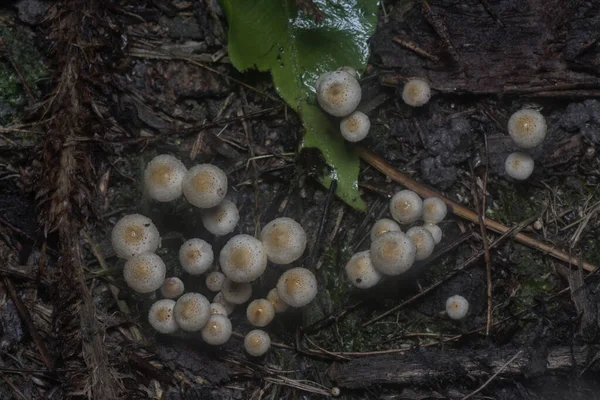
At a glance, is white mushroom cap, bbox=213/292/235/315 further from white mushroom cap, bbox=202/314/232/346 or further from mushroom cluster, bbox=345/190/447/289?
mushroom cluster, bbox=345/190/447/289

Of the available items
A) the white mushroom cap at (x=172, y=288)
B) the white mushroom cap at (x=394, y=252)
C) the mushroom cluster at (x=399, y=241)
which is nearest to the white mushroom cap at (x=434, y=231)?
the mushroom cluster at (x=399, y=241)

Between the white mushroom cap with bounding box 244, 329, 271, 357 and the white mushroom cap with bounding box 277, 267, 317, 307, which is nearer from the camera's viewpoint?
the white mushroom cap with bounding box 277, 267, 317, 307

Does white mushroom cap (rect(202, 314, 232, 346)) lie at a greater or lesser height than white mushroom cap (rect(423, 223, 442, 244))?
lesser

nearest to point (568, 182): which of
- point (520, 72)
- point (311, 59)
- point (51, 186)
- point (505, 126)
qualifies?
point (505, 126)

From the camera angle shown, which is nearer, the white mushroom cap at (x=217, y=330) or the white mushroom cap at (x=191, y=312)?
the white mushroom cap at (x=191, y=312)

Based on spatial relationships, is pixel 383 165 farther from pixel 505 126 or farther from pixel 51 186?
pixel 51 186

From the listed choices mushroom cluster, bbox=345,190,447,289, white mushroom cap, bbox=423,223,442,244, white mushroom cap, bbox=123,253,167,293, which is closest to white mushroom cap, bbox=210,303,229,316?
white mushroom cap, bbox=123,253,167,293

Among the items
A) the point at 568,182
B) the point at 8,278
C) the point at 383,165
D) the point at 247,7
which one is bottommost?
the point at 8,278

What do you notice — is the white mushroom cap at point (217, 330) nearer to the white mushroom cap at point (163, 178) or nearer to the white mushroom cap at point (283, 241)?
the white mushroom cap at point (283, 241)
